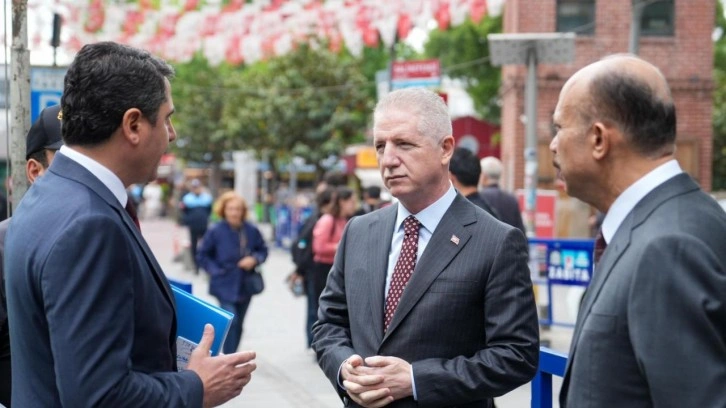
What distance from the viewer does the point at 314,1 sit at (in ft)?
52.7

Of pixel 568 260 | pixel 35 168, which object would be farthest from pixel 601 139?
pixel 568 260

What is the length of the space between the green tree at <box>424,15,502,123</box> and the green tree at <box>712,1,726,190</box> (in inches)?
326

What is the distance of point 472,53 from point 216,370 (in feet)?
117

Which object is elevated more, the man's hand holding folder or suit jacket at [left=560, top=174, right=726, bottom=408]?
suit jacket at [left=560, top=174, right=726, bottom=408]

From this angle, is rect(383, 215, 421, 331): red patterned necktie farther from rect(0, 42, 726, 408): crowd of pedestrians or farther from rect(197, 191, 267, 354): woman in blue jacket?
rect(197, 191, 267, 354): woman in blue jacket

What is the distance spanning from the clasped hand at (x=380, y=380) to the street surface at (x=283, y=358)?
500cm

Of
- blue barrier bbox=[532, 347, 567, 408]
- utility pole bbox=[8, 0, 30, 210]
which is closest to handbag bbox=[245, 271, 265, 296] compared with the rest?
utility pole bbox=[8, 0, 30, 210]

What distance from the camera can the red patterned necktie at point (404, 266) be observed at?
339 centimetres

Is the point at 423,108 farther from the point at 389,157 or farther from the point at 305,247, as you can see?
the point at 305,247

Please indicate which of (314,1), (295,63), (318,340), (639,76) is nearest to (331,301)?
(318,340)

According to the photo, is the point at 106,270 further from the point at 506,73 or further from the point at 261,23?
the point at 506,73

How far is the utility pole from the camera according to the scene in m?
5.27

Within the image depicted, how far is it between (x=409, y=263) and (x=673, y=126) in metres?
1.23

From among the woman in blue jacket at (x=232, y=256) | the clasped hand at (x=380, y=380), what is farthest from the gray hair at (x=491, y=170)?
the clasped hand at (x=380, y=380)
